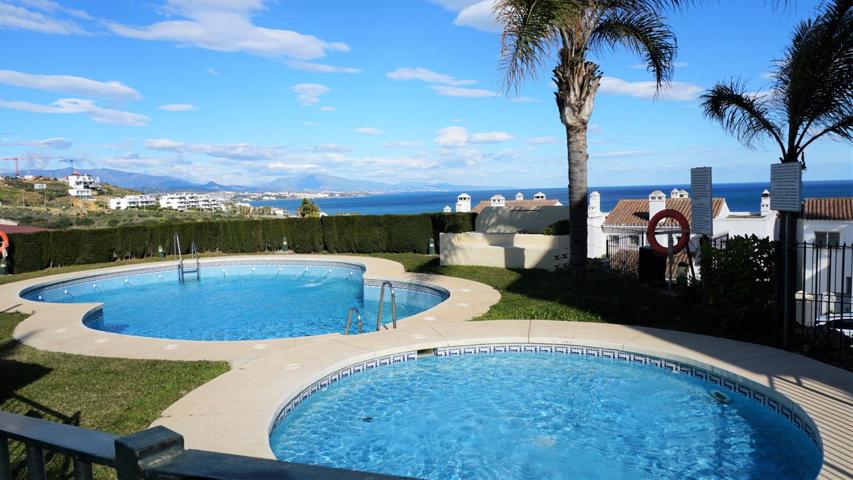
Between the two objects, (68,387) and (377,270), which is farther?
(377,270)

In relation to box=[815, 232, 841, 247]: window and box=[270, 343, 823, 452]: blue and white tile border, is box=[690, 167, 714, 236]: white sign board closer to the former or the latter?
box=[270, 343, 823, 452]: blue and white tile border

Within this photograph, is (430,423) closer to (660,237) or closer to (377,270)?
(377,270)

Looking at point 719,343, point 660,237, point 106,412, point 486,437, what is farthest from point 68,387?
point 660,237

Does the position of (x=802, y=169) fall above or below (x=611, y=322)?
above

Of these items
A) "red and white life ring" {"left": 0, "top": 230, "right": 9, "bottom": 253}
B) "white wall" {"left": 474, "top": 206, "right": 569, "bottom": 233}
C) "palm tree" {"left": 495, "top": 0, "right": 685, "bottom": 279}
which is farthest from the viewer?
"white wall" {"left": 474, "top": 206, "right": 569, "bottom": 233}

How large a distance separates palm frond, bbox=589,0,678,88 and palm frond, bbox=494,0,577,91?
2.56 metres

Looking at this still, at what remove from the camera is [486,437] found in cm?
577

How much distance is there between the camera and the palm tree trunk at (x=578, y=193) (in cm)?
1173

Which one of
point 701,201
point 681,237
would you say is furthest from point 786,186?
point 681,237

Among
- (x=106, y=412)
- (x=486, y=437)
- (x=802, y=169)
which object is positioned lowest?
(x=486, y=437)

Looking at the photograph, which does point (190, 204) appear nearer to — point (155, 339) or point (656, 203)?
point (656, 203)

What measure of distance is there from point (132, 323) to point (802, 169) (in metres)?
Answer: 12.9

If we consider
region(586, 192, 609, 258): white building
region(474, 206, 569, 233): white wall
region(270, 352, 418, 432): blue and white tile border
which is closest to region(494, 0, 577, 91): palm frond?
region(270, 352, 418, 432): blue and white tile border

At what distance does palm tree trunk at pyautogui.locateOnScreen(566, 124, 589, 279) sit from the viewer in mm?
11734
